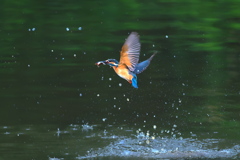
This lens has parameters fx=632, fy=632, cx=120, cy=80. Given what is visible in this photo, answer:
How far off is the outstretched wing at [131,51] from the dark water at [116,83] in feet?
2.28

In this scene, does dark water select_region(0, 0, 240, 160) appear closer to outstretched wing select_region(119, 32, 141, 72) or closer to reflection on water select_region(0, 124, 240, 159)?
reflection on water select_region(0, 124, 240, 159)

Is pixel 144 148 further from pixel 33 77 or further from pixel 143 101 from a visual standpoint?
pixel 33 77

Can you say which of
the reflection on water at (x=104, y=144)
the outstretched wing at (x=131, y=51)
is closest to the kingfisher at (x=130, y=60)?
the outstretched wing at (x=131, y=51)

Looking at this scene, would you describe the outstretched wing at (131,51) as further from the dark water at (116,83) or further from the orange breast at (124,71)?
the dark water at (116,83)

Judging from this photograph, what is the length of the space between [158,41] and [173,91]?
6.44ft

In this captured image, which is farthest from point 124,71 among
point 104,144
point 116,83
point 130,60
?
point 116,83

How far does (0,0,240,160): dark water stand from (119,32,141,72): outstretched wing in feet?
2.28

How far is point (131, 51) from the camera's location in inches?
182

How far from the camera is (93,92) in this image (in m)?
6.28

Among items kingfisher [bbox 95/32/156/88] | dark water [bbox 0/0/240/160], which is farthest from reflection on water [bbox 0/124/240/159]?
kingfisher [bbox 95/32/156/88]

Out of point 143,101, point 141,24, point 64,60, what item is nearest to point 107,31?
point 141,24

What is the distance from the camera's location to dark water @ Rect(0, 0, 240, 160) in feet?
16.5

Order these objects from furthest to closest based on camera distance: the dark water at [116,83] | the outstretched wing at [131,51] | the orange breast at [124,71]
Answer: the dark water at [116,83], the orange breast at [124,71], the outstretched wing at [131,51]

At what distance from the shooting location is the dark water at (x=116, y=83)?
5.02m
